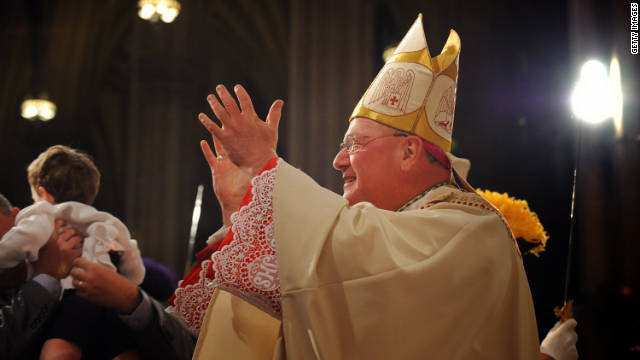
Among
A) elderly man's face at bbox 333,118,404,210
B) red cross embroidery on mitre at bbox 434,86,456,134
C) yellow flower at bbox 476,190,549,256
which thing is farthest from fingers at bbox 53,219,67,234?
yellow flower at bbox 476,190,549,256

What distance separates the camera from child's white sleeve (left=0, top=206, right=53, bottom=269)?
7.27 ft

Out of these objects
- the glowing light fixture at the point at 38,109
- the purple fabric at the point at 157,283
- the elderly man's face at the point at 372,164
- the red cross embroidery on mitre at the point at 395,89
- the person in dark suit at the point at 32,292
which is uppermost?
the glowing light fixture at the point at 38,109

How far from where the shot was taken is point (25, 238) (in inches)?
88.9

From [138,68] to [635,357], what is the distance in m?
6.14

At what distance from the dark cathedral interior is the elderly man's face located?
1.22 meters

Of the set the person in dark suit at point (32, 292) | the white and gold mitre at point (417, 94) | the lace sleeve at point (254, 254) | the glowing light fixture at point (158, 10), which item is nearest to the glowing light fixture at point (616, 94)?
the white and gold mitre at point (417, 94)

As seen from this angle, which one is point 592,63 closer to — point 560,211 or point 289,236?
point 560,211

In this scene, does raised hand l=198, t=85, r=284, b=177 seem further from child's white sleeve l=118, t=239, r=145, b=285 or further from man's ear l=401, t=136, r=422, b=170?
child's white sleeve l=118, t=239, r=145, b=285

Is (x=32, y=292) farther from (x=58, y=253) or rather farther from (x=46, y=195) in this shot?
(x=46, y=195)

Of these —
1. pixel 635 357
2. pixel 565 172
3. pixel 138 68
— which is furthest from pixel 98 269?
pixel 138 68

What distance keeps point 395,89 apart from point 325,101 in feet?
15.1

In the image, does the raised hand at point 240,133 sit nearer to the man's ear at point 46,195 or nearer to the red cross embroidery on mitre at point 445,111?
the red cross embroidery on mitre at point 445,111

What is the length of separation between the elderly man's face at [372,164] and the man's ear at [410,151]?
0.02m

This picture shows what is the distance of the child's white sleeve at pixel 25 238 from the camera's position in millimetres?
2217
